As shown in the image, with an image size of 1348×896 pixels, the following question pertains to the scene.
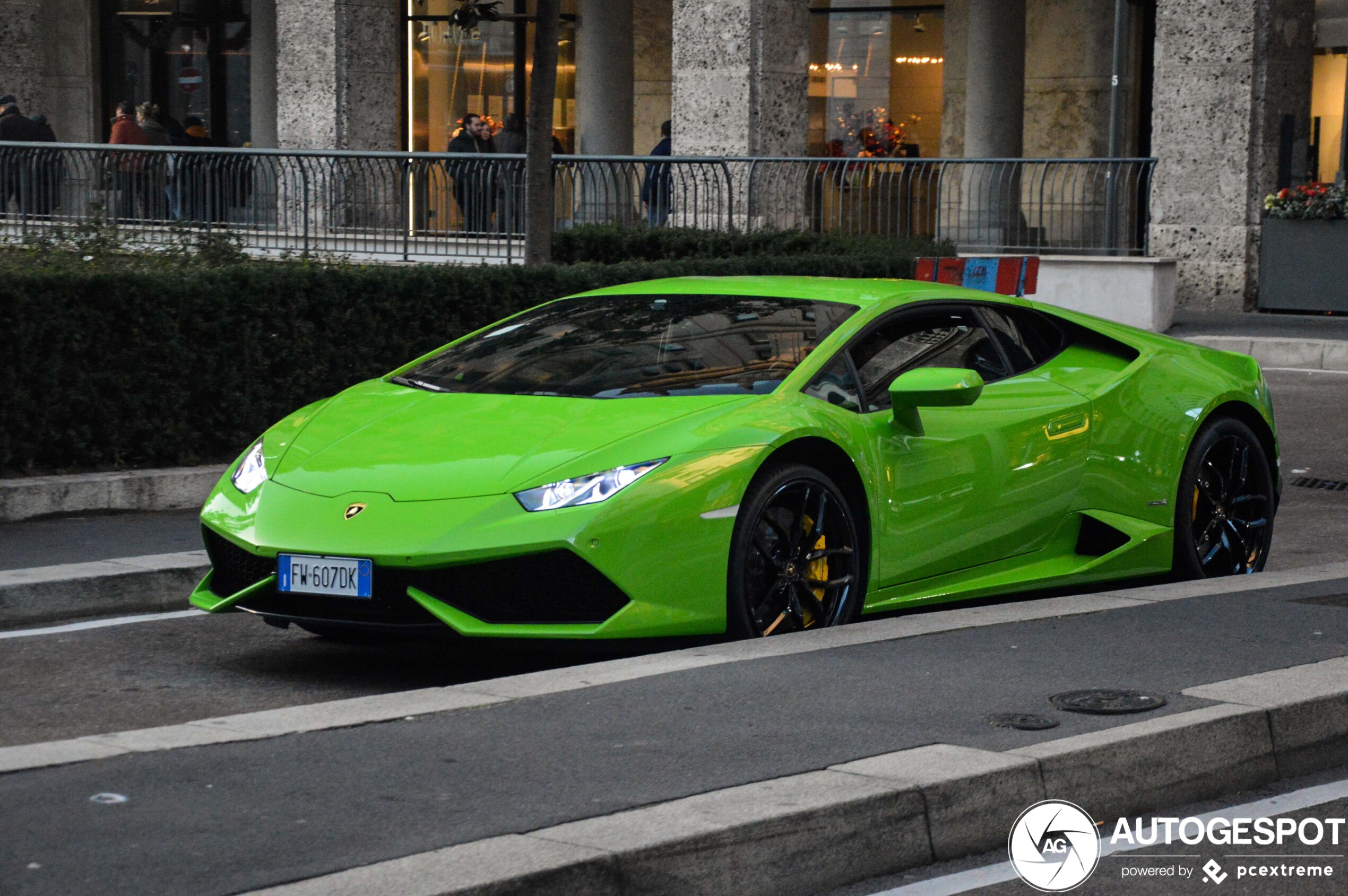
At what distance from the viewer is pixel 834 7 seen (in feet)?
103

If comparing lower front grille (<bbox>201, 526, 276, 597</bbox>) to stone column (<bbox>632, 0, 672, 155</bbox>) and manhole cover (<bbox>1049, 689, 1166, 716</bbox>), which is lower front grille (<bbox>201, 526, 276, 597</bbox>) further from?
stone column (<bbox>632, 0, 672, 155</bbox>)

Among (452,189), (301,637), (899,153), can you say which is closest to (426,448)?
(301,637)

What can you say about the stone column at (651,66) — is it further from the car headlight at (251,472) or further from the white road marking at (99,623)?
the car headlight at (251,472)

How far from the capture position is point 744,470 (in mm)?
6168

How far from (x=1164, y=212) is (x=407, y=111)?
14.1m

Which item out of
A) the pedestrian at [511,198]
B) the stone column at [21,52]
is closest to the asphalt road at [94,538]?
the pedestrian at [511,198]

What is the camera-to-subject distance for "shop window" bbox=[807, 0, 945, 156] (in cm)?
3100

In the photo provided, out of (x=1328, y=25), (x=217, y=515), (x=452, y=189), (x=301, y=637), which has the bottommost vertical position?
(x=301, y=637)

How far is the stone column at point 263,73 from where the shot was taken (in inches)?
1328

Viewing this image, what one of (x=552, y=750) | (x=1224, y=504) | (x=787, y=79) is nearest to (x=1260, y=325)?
(x=787, y=79)

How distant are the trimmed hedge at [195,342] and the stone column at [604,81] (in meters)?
18.7

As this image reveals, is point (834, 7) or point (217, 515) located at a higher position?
point (834, 7)

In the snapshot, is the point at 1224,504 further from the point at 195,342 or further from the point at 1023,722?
the point at 195,342

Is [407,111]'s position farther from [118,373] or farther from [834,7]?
[118,373]
